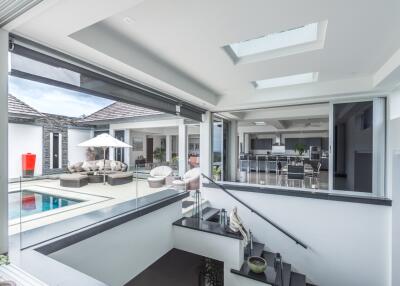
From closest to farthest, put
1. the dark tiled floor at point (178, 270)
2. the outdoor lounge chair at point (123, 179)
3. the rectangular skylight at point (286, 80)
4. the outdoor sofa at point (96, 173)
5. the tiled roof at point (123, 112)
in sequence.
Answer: the outdoor lounge chair at point (123, 179), the outdoor sofa at point (96, 173), the rectangular skylight at point (286, 80), the dark tiled floor at point (178, 270), the tiled roof at point (123, 112)

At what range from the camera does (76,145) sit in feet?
16.1

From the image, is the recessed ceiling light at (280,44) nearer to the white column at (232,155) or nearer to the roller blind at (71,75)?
the roller blind at (71,75)

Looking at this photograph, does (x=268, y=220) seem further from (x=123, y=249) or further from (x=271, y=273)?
(x=123, y=249)

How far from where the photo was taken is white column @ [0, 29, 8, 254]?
1.60m

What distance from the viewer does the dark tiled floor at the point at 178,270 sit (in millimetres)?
4148

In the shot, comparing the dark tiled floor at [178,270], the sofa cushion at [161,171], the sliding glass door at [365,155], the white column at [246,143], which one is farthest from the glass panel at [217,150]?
the white column at [246,143]

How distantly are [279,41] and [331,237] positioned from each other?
3.50 m

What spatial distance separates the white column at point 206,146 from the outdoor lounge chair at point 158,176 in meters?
1.32

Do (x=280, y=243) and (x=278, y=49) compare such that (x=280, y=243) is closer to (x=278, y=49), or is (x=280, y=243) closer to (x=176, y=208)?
(x=176, y=208)

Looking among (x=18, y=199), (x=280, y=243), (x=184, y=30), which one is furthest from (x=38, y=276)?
(x=280, y=243)

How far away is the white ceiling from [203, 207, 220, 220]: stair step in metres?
2.52

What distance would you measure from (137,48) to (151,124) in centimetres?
584

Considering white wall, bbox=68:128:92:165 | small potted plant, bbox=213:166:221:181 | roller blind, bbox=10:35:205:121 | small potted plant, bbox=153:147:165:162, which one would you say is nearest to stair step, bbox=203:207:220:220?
small potted plant, bbox=213:166:221:181

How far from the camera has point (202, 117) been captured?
16.6 ft
